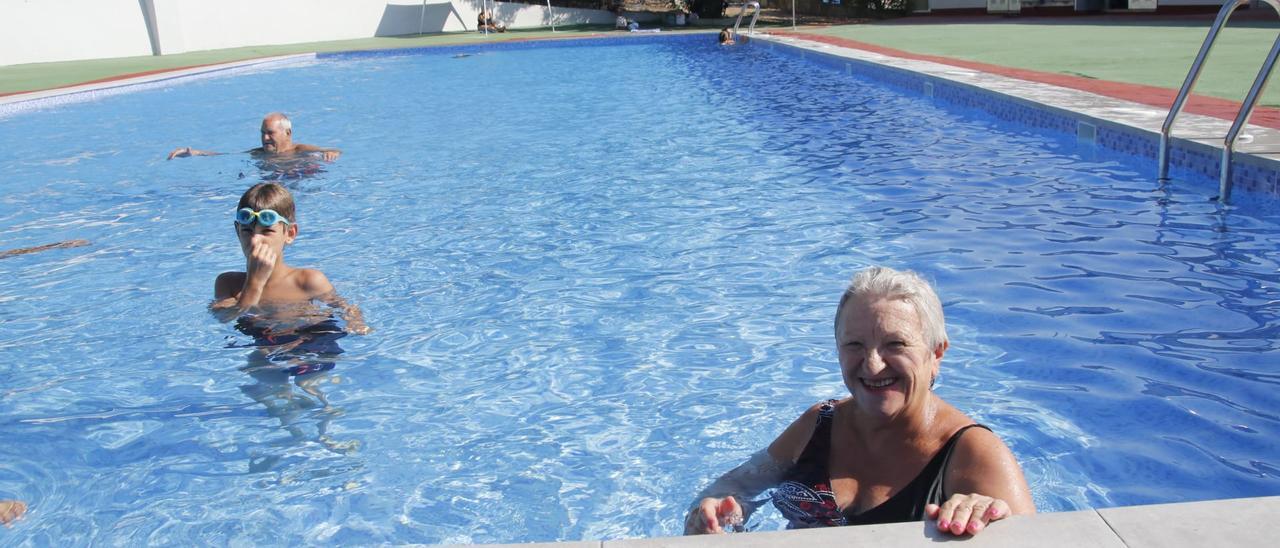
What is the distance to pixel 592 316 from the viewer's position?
530 cm

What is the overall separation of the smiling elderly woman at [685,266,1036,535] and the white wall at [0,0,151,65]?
2540 cm

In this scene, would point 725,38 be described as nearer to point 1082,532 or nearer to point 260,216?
point 260,216

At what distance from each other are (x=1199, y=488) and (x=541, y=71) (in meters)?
16.7

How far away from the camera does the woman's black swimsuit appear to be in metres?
2.39

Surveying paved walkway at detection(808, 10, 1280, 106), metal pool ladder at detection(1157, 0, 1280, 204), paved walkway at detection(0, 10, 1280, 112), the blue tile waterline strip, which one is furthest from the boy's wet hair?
the blue tile waterline strip

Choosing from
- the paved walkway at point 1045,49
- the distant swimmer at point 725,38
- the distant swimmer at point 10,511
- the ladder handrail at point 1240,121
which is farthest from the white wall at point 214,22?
the ladder handrail at point 1240,121

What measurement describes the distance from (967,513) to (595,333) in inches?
122

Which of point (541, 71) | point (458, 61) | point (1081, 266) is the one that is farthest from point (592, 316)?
point (458, 61)

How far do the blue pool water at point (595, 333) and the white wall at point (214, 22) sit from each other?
16.6 metres

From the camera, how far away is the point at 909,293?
2299mm

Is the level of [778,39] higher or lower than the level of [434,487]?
higher

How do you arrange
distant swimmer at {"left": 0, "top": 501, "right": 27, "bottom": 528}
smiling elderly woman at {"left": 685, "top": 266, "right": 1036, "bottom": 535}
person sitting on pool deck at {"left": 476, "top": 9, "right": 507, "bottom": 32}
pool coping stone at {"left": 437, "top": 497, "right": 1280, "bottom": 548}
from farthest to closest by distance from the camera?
1. person sitting on pool deck at {"left": 476, "top": 9, "right": 507, "bottom": 32}
2. distant swimmer at {"left": 0, "top": 501, "right": 27, "bottom": 528}
3. smiling elderly woman at {"left": 685, "top": 266, "right": 1036, "bottom": 535}
4. pool coping stone at {"left": 437, "top": 497, "right": 1280, "bottom": 548}

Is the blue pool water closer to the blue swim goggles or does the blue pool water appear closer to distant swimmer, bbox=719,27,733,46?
the blue swim goggles

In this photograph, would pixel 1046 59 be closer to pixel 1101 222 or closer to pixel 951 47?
pixel 951 47
